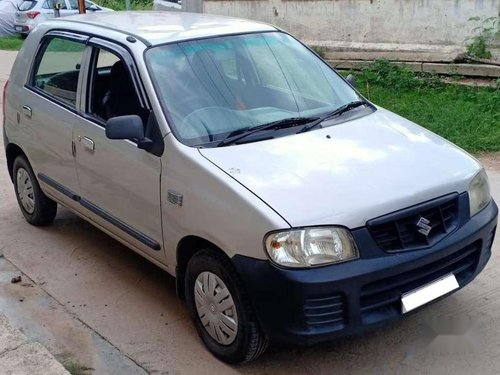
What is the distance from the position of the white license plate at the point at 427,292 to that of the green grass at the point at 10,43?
56.3 ft

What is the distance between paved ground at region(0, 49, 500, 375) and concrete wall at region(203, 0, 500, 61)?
5286 mm

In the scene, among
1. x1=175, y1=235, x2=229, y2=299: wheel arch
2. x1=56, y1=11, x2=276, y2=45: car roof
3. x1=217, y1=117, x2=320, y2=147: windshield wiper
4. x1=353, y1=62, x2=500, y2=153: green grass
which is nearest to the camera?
x1=175, y1=235, x2=229, y2=299: wheel arch

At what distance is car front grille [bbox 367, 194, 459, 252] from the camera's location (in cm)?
319

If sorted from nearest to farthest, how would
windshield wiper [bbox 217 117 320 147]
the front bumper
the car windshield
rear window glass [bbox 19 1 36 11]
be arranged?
the front bumper → windshield wiper [bbox 217 117 320 147] → the car windshield → rear window glass [bbox 19 1 36 11]

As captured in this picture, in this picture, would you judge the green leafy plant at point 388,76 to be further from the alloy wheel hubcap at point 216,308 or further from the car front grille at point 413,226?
the alloy wheel hubcap at point 216,308

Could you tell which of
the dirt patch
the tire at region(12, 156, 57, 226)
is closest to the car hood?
the tire at region(12, 156, 57, 226)

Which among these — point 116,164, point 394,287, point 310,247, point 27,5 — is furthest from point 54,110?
point 27,5

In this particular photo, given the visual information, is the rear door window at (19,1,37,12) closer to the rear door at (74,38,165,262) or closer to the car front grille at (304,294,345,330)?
the rear door at (74,38,165,262)

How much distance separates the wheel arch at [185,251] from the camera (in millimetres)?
3596

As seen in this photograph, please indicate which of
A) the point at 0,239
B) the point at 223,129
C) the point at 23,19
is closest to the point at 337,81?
the point at 223,129

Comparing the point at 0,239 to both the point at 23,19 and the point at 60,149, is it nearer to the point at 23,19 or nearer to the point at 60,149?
the point at 60,149

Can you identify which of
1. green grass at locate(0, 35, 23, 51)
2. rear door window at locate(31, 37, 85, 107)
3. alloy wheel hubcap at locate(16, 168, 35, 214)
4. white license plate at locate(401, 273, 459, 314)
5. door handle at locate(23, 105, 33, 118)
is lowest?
green grass at locate(0, 35, 23, 51)

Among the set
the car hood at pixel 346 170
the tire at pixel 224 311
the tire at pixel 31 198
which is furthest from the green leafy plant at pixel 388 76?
the tire at pixel 224 311

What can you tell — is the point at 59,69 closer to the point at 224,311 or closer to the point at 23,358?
the point at 23,358
